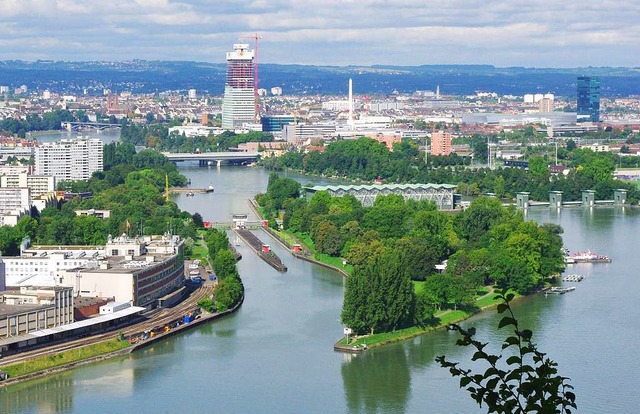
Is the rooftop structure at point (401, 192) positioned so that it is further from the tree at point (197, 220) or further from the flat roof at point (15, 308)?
the flat roof at point (15, 308)

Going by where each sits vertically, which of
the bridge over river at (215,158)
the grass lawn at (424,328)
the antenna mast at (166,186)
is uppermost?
the grass lawn at (424,328)

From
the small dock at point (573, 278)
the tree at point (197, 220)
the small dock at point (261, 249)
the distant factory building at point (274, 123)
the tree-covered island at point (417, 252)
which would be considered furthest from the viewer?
the distant factory building at point (274, 123)

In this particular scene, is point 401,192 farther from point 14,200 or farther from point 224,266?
point 224,266

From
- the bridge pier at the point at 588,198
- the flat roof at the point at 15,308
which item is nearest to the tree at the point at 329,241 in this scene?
the flat roof at the point at 15,308

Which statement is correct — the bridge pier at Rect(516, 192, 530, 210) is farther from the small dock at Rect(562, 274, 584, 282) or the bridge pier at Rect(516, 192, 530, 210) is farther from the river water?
the river water

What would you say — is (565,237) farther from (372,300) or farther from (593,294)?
(372,300)

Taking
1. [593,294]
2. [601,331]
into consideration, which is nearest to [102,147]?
[593,294]

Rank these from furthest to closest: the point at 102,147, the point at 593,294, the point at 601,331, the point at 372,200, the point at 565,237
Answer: the point at 102,147
the point at 372,200
the point at 565,237
the point at 593,294
the point at 601,331
